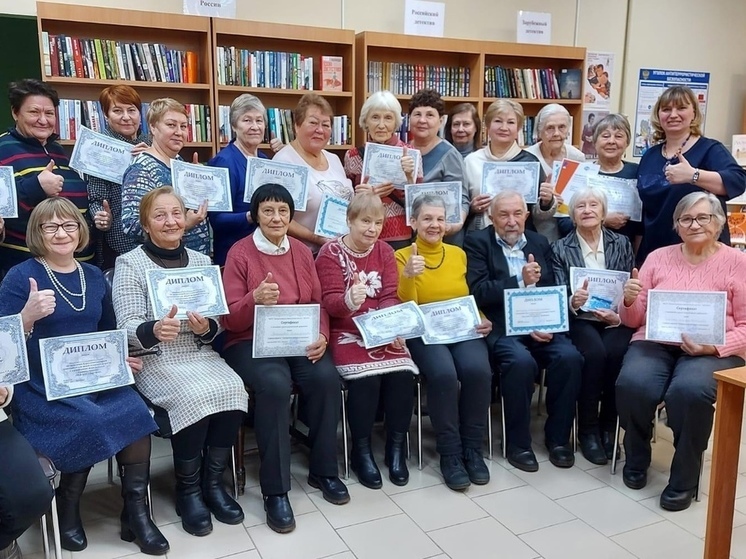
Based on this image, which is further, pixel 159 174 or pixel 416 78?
pixel 416 78

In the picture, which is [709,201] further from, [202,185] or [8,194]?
[8,194]

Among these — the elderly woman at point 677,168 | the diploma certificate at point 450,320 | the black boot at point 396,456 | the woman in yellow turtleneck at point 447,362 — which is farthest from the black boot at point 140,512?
the elderly woman at point 677,168

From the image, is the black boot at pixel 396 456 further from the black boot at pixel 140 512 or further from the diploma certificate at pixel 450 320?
the black boot at pixel 140 512

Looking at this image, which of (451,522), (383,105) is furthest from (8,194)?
(451,522)

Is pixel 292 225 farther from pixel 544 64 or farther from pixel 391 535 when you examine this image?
pixel 544 64

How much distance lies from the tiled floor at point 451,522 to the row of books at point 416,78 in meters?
3.16

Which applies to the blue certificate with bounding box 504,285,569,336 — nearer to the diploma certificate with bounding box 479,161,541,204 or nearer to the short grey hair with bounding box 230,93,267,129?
the diploma certificate with bounding box 479,161,541,204

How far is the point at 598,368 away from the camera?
3.23 metres

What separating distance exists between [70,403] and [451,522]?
155 cm

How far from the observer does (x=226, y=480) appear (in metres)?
3.01

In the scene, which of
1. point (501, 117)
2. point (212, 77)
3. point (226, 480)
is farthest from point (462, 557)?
point (212, 77)

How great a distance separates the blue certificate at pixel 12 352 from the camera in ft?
7.02

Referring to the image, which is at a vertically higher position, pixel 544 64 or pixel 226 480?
pixel 544 64

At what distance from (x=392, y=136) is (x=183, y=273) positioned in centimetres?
141
